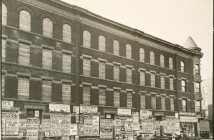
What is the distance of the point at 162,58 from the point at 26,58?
1719 centimetres

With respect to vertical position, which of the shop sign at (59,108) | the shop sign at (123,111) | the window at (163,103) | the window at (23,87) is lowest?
the shop sign at (123,111)

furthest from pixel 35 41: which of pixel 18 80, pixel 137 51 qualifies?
pixel 137 51

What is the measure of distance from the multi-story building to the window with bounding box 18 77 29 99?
0.20 ft

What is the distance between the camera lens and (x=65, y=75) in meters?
23.9

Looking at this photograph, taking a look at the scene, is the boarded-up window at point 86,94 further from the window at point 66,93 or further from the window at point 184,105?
the window at point 184,105

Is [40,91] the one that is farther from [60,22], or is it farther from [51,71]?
[60,22]

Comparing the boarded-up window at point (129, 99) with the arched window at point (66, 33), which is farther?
the boarded-up window at point (129, 99)

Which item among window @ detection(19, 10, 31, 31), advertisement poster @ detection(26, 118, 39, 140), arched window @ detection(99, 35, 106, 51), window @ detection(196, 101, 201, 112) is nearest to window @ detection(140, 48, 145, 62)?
arched window @ detection(99, 35, 106, 51)

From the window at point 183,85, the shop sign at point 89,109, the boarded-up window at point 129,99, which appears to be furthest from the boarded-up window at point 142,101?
the window at point 183,85

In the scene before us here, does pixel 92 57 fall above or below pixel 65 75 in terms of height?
above

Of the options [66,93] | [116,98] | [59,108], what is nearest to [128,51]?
[116,98]

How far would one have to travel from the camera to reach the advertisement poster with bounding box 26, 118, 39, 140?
19828 mm

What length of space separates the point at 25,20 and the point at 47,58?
2.93 m

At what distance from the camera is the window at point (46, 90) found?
22233 mm
